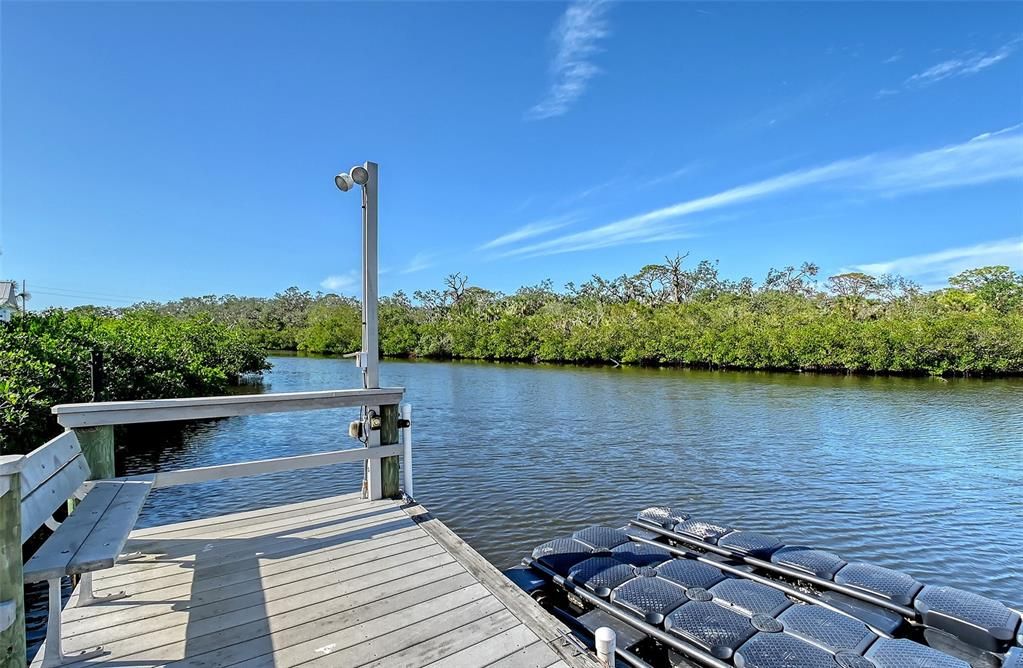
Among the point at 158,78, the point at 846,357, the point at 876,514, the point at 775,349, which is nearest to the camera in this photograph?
the point at 876,514

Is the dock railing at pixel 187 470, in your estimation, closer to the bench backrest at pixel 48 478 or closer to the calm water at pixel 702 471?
the bench backrest at pixel 48 478

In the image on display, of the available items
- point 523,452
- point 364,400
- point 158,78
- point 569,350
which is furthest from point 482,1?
point 569,350

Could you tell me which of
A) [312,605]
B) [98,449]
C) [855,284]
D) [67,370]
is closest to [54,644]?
[312,605]

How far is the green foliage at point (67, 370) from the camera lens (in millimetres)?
4915

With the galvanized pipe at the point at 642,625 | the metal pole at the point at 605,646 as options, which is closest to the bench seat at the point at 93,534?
the metal pole at the point at 605,646

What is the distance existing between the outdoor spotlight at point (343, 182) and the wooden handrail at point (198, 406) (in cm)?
154

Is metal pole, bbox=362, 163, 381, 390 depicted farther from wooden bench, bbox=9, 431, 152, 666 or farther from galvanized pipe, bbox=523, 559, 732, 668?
galvanized pipe, bbox=523, 559, 732, 668

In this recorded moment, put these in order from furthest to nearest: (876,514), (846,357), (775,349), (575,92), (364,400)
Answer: (775,349) → (846,357) → (575,92) → (876,514) → (364,400)

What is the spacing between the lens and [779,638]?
8.93ft

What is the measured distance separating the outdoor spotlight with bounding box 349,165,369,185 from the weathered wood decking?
8.02 ft

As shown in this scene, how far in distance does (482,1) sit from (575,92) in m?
11.2

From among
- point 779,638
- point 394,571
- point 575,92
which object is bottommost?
point 779,638

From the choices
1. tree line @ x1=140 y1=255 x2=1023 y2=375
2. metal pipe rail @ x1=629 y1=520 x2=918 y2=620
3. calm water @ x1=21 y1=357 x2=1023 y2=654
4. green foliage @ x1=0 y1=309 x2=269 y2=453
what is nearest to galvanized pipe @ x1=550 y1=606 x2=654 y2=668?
metal pipe rail @ x1=629 y1=520 x2=918 y2=620

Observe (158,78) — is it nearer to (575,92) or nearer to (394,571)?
(394,571)
